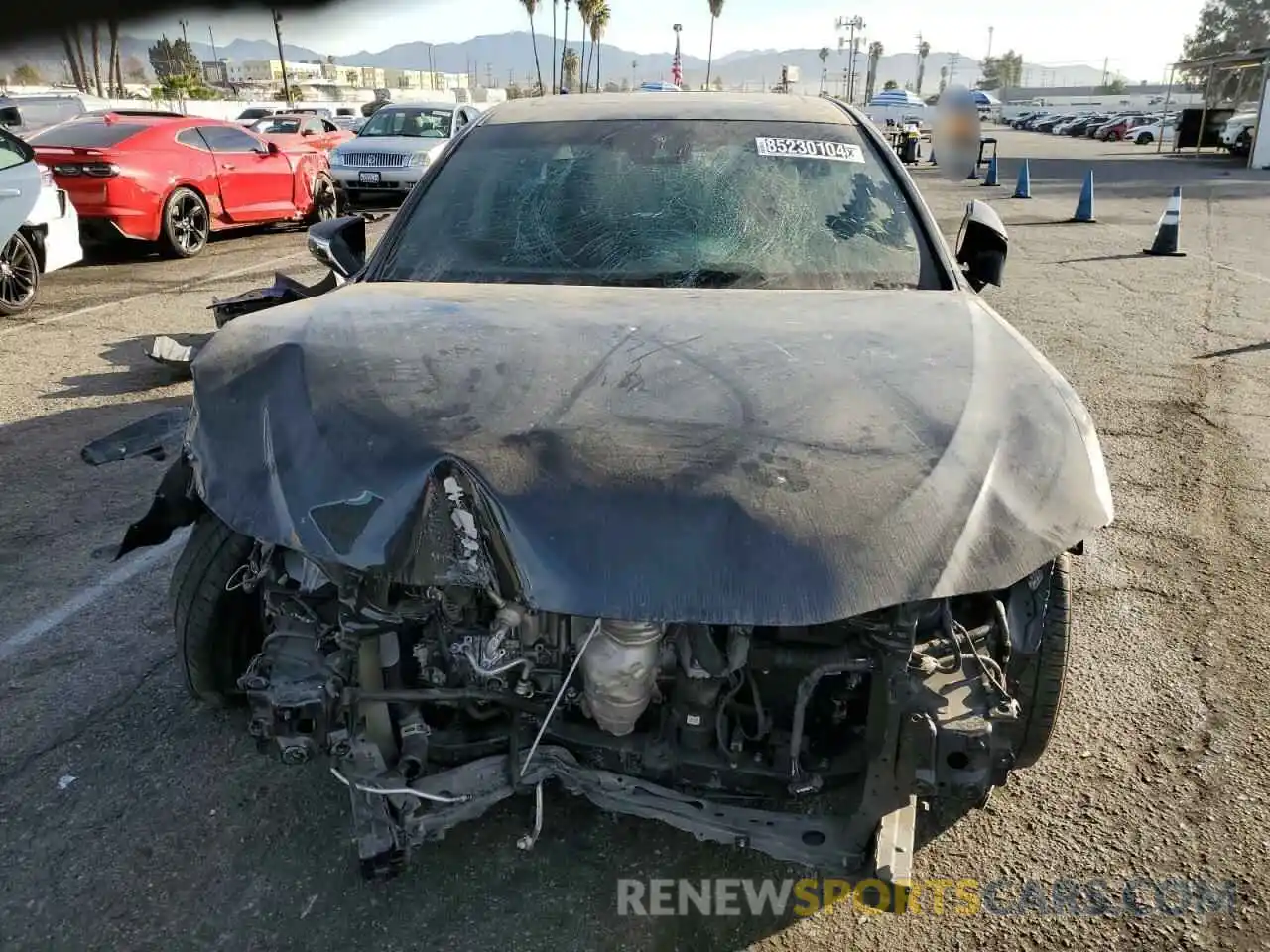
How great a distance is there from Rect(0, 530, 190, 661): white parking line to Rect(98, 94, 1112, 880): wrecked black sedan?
1.02m

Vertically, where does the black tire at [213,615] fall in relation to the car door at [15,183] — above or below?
below

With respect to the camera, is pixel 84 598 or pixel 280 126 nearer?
pixel 84 598

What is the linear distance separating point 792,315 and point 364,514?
1.29 meters

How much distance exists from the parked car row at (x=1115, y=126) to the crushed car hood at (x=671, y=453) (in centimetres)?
4455

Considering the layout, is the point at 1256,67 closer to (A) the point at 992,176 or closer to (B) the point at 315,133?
(A) the point at 992,176

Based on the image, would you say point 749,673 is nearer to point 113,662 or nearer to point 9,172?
point 113,662

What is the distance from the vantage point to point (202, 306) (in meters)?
8.42

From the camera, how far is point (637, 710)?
6.88ft

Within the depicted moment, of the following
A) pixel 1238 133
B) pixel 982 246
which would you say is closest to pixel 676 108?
pixel 982 246

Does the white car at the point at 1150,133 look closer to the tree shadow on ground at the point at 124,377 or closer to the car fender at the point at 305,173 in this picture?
the car fender at the point at 305,173

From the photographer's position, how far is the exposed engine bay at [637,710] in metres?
2.01

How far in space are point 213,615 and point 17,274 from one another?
22.4 ft

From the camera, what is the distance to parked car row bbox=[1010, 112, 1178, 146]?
4431 centimetres

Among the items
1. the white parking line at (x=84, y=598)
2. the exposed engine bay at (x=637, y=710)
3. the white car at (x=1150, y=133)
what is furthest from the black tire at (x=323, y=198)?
the white car at (x=1150, y=133)
